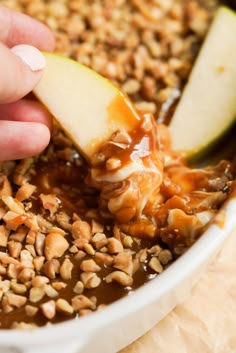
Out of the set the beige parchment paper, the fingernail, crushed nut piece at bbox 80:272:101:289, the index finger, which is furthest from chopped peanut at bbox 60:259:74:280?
the index finger

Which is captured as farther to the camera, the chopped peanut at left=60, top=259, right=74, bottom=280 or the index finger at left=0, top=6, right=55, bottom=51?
the index finger at left=0, top=6, right=55, bottom=51

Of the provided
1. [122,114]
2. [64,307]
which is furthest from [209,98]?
[64,307]

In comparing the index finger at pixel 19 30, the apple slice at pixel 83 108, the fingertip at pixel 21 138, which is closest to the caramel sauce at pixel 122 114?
the apple slice at pixel 83 108

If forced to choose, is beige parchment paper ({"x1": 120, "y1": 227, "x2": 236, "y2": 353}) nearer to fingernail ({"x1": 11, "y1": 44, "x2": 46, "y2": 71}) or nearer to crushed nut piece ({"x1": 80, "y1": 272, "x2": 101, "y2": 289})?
crushed nut piece ({"x1": 80, "y1": 272, "x2": 101, "y2": 289})

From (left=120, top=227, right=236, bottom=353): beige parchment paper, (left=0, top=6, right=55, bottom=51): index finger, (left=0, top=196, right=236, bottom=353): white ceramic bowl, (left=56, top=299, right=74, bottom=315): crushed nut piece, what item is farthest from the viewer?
(left=0, top=6, right=55, bottom=51): index finger

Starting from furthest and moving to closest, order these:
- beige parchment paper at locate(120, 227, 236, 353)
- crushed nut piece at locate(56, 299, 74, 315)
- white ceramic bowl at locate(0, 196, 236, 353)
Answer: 1. beige parchment paper at locate(120, 227, 236, 353)
2. crushed nut piece at locate(56, 299, 74, 315)
3. white ceramic bowl at locate(0, 196, 236, 353)

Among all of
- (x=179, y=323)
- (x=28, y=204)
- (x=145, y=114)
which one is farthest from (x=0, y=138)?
(x=179, y=323)
